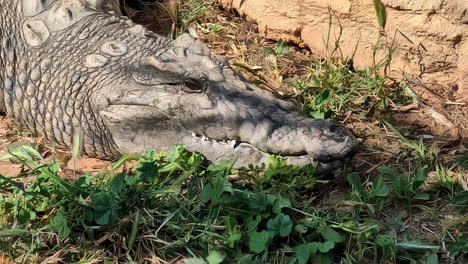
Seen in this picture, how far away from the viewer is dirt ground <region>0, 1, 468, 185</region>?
3.53m

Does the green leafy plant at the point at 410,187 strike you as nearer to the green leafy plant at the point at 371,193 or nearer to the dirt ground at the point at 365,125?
the green leafy plant at the point at 371,193

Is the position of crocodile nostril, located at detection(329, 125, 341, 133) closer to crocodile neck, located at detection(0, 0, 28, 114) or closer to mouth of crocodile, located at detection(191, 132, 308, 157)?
mouth of crocodile, located at detection(191, 132, 308, 157)

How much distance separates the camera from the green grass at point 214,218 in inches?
114

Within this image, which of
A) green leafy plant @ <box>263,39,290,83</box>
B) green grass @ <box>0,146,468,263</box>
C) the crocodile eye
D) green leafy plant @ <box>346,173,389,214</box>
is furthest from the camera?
green leafy plant @ <box>263,39,290,83</box>

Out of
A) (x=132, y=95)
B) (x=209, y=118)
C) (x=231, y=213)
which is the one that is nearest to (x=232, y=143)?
(x=209, y=118)

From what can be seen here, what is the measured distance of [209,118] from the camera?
11.0 ft

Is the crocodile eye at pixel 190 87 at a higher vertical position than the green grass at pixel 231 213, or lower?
higher

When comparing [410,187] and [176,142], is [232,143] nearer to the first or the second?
[176,142]

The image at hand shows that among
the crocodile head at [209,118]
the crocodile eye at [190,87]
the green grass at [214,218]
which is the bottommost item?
the green grass at [214,218]

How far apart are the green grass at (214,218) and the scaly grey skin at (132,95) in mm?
145

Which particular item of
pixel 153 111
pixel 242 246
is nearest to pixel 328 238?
pixel 242 246

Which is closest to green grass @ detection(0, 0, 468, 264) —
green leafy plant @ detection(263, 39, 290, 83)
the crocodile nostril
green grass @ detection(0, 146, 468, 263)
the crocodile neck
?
→ green grass @ detection(0, 146, 468, 263)

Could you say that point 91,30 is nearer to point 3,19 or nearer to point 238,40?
point 3,19

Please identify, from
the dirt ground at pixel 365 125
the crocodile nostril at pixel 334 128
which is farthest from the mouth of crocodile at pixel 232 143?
the dirt ground at pixel 365 125
